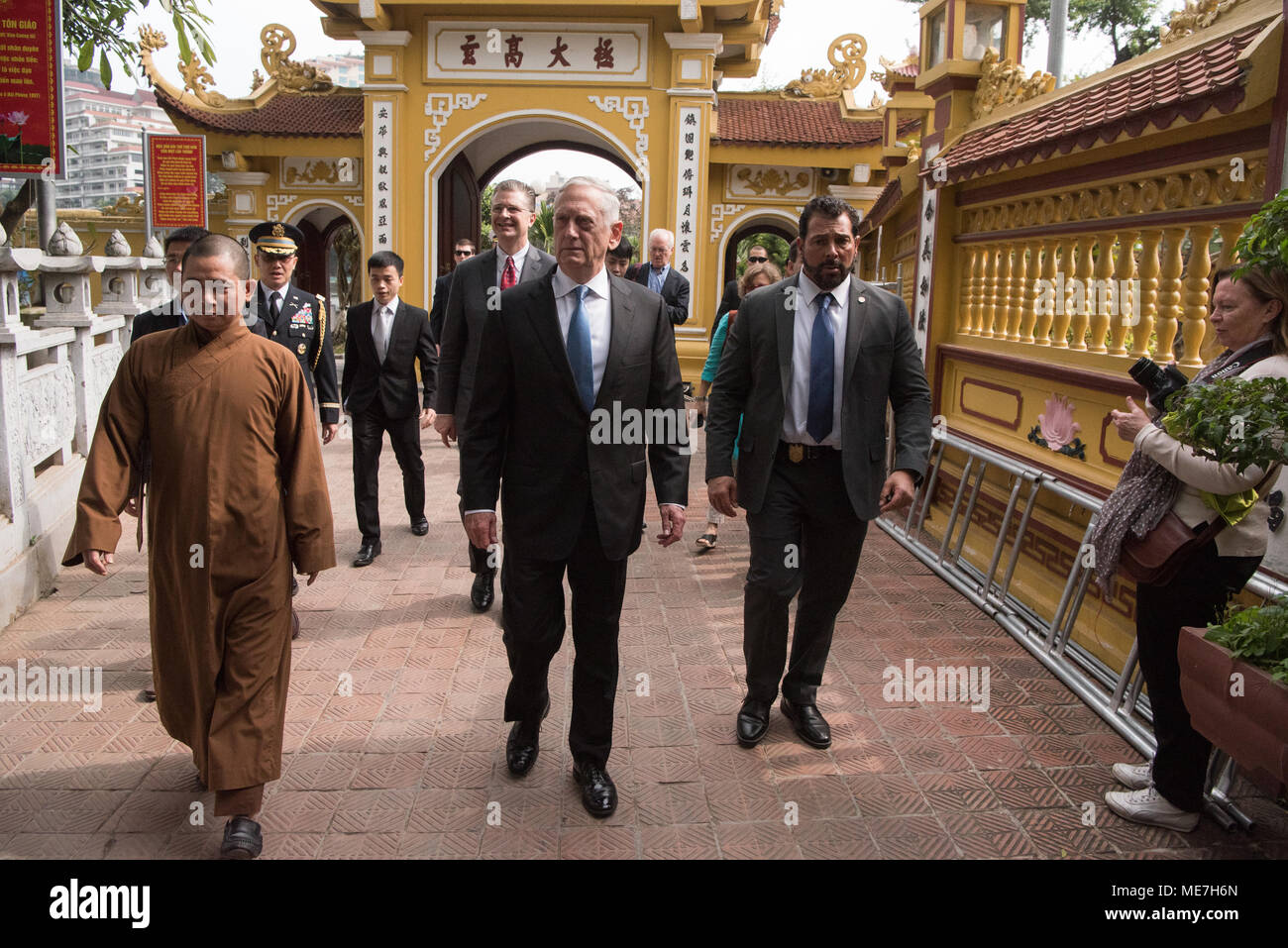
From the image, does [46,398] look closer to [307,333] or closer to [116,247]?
[307,333]

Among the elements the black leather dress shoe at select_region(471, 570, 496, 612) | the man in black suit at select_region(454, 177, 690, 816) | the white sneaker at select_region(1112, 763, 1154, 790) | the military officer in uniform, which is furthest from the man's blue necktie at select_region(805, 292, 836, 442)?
the military officer in uniform

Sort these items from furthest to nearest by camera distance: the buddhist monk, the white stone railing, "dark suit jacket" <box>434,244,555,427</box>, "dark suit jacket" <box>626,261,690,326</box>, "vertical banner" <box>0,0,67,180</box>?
"dark suit jacket" <box>626,261,690,326</box>
"vertical banner" <box>0,0,67,180</box>
the white stone railing
"dark suit jacket" <box>434,244,555,427</box>
the buddhist monk

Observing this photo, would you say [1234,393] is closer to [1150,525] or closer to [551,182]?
[1150,525]

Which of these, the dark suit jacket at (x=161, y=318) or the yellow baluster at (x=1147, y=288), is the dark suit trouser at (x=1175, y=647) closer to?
the yellow baluster at (x=1147, y=288)

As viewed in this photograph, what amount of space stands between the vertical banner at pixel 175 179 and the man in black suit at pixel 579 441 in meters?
11.7

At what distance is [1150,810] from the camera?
320 cm

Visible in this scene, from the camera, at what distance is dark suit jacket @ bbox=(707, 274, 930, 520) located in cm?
362

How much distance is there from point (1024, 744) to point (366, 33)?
1457cm

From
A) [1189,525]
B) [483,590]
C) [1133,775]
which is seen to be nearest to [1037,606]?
[1133,775]

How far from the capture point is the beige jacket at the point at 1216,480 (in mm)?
2869

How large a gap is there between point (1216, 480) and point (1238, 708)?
2.15 ft

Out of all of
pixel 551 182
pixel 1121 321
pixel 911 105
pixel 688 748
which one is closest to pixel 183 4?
pixel 688 748

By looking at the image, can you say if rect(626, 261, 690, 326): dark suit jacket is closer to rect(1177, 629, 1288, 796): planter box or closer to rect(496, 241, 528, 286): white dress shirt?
rect(496, 241, 528, 286): white dress shirt

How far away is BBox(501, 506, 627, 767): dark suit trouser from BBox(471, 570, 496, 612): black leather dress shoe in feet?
6.70
